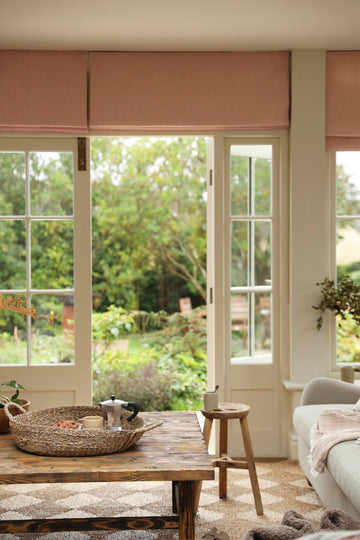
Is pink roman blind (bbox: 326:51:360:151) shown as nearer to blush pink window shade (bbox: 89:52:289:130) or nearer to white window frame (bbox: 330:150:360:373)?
white window frame (bbox: 330:150:360:373)

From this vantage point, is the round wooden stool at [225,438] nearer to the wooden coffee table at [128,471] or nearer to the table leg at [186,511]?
the wooden coffee table at [128,471]

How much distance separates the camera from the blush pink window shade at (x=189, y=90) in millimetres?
4586

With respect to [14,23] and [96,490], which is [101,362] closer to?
[96,490]

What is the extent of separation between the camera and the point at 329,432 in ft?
11.3

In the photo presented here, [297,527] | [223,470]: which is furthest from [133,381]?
[297,527]

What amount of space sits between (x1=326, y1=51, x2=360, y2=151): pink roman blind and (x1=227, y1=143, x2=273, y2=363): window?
1.68 ft

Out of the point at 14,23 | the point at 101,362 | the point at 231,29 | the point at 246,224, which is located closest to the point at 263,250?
the point at 246,224

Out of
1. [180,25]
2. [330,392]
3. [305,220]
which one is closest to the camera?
[180,25]

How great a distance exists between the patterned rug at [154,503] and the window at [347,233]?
3.56 ft

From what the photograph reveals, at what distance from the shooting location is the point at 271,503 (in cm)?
378

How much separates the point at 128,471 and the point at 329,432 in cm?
126

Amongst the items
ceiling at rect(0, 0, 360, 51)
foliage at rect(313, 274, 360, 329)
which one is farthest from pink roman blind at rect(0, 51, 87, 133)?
foliage at rect(313, 274, 360, 329)

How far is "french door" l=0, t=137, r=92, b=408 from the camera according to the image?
468cm

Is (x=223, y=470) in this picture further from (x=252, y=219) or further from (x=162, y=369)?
(x=162, y=369)
